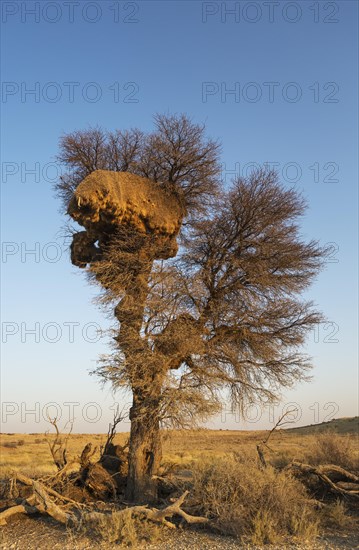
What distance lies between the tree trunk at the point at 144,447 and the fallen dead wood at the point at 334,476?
3855 mm

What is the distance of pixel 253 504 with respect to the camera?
11.0 meters

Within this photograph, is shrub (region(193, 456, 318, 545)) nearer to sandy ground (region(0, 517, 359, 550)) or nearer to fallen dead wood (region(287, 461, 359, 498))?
sandy ground (region(0, 517, 359, 550))

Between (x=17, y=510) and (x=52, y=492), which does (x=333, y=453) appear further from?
(x=17, y=510)

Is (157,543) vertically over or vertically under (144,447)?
under

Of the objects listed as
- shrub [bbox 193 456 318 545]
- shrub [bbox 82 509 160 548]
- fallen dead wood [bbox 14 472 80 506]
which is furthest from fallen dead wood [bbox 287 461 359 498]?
fallen dead wood [bbox 14 472 80 506]

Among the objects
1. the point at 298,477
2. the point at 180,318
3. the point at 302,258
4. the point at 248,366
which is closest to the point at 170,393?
the point at 180,318

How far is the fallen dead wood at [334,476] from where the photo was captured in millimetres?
14184

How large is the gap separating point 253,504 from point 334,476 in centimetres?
552

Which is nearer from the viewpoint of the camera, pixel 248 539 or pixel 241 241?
pixel 248 539

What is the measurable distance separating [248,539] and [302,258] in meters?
9.65

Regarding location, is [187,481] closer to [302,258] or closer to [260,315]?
[260,315]

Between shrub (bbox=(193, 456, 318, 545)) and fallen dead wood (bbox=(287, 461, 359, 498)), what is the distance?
1872 millimetres

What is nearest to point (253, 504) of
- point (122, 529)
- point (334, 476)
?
point (122, 529)

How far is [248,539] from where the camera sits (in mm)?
9938
